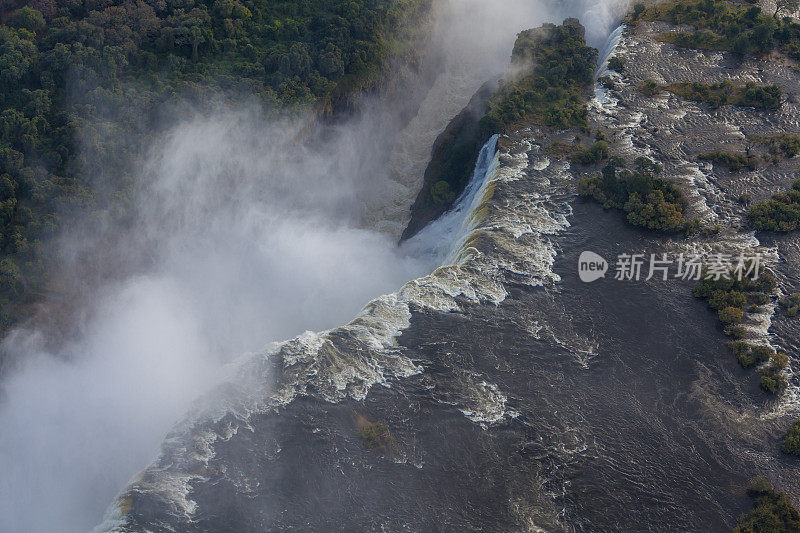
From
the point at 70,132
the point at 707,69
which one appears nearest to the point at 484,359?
the point at 70,132

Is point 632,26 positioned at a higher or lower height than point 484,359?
higher

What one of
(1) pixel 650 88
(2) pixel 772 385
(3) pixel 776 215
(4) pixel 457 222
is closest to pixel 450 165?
(4) pixel 457 222

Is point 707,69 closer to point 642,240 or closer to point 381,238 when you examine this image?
point 642,240

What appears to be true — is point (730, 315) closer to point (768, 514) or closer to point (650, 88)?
point (768, 514)

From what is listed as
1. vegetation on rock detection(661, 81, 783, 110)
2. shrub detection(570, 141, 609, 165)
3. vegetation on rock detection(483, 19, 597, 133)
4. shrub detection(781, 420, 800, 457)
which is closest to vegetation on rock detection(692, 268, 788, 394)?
shrub detection(781, 420, 800, 457)

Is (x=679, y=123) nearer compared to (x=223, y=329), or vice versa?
(x=223, y=329)

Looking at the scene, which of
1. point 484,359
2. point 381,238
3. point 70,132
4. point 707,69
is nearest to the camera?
point 484,359
